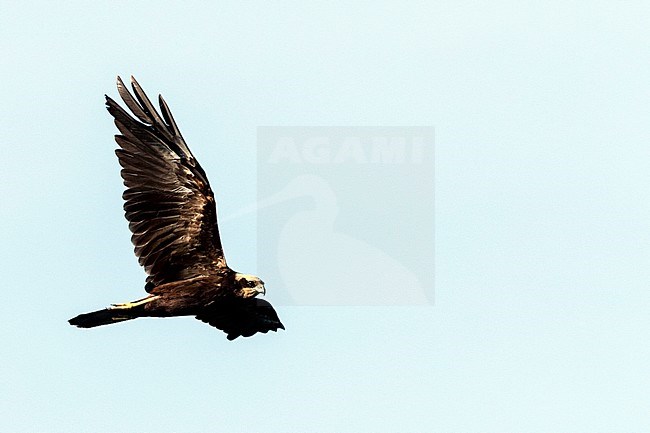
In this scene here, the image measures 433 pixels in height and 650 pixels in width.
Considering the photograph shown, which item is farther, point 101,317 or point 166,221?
point 166,221

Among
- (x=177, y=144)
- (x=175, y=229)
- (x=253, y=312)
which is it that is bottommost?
(x=253, y=312)

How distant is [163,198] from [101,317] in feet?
6.92

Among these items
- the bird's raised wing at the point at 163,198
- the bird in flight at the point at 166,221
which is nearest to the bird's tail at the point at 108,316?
the bird in flight at the point at 166,221

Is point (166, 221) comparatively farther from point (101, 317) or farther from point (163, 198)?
point (101, 317)

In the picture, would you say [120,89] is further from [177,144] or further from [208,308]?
[208,308]

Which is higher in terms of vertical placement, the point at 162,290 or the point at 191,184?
the point at 191,184

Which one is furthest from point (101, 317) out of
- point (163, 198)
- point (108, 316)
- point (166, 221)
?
point (163, 198)

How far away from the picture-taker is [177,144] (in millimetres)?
21562

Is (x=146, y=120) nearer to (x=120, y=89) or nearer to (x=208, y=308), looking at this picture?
(x=120, y=89)

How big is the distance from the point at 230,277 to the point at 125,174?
235 centimetres

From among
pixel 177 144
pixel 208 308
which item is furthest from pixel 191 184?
pixel 208 308

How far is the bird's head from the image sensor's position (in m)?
22.0

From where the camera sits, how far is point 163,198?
21.7 metres

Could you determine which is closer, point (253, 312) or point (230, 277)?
point (230, 277)
